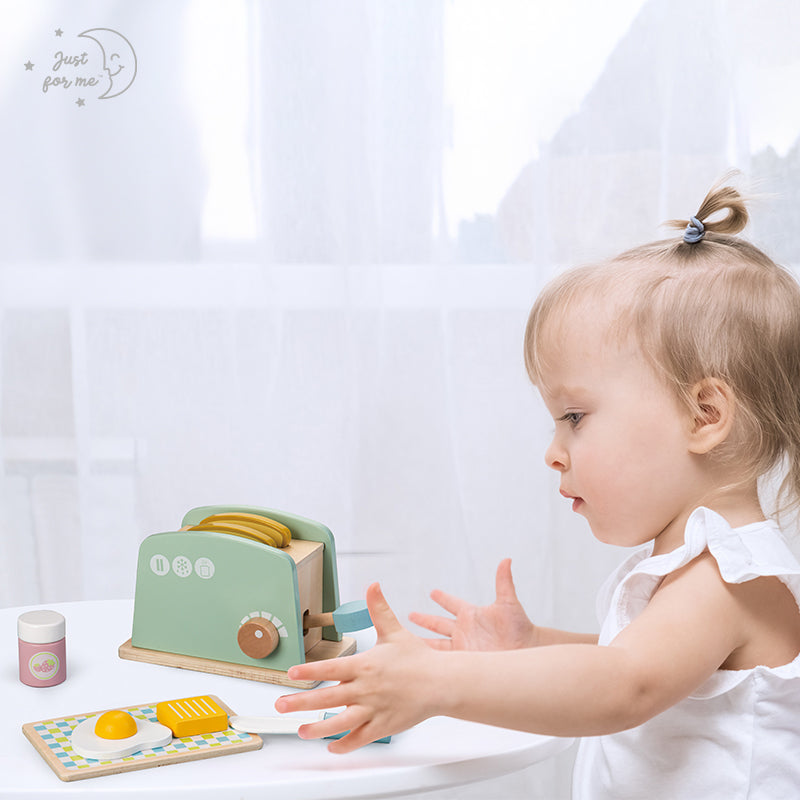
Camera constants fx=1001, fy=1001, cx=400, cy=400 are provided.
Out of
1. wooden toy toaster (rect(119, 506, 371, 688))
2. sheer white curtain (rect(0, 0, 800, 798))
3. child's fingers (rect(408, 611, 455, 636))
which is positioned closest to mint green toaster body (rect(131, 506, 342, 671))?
wooden toy toaster (rect(119, 506, 371, 688))

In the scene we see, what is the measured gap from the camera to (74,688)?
0.78 m

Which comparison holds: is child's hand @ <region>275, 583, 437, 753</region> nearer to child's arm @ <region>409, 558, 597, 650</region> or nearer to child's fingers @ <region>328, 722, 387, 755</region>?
child's fingers @ <region>328, 722, 387, 755</region>

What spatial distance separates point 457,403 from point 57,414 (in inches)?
24.0

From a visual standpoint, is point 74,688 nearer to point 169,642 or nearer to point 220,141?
point 169,642

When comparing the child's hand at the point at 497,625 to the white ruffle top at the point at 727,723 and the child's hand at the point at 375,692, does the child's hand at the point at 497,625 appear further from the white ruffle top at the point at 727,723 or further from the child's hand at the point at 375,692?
the child's hand at the point at 375,692

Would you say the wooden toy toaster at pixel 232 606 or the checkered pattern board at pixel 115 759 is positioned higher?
the wooden toy toaster at pixel 232 606

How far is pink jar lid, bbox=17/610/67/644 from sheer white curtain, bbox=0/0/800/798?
74 centimetres

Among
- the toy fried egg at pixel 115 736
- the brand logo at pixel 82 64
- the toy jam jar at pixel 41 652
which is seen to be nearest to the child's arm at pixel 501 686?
the toy fried egg at pixel 115 736

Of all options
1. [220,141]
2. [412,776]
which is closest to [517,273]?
[220,141]

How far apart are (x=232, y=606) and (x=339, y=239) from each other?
2.58 feet

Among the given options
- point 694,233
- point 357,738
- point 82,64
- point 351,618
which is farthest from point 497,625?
point 82,64

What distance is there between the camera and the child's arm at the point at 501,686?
1.97ft

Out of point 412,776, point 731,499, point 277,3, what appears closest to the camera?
point 412,776

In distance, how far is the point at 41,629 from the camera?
774mm
